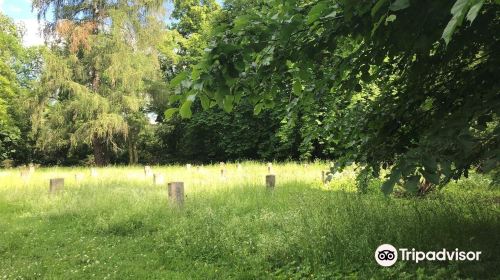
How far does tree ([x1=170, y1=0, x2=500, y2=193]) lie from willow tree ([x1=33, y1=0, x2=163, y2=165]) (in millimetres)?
21781

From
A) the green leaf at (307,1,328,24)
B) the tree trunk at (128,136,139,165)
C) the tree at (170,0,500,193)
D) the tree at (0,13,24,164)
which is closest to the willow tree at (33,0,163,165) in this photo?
the tree trunk at (128,136,139,165)

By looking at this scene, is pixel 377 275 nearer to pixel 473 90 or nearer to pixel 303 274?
pixel 303 274

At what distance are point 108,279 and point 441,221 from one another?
4438mm

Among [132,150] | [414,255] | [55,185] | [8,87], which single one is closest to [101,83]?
[132,150]

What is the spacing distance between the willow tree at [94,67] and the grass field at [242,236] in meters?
15.6

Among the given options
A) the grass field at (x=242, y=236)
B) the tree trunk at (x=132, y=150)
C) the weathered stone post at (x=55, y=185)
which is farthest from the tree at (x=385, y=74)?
the tree trunk at (x=132, y=150)

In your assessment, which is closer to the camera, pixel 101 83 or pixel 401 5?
pixel 401 5

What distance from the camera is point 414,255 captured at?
4.68 m

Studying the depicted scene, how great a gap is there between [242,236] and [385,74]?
10.7 ft

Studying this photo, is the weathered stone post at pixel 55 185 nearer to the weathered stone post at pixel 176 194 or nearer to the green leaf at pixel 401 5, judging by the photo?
the weathered stone post at pixel 176 194

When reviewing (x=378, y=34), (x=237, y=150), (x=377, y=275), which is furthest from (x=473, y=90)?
(x=237, y=150)

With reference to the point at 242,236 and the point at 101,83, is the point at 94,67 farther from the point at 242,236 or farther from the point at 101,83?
the point at 242,236

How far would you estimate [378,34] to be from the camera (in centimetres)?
353

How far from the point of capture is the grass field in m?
4.98
